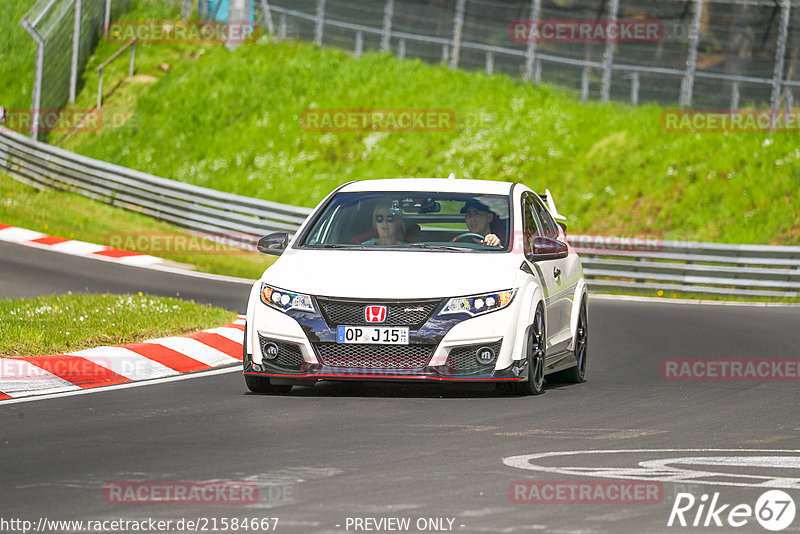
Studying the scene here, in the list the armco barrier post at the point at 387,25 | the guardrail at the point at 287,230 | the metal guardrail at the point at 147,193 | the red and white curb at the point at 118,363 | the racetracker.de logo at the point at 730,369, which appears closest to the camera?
the red and white curb at the point at 118,363

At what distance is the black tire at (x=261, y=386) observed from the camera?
10297mm

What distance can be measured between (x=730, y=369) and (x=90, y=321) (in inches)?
231

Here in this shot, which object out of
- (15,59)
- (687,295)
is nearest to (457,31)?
(687,295)

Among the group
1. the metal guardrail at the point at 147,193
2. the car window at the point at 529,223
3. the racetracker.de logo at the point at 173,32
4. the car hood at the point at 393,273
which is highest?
the racetracker.de logo at the point at 173,32

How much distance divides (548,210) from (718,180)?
17.1 metres

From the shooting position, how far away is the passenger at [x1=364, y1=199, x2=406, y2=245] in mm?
10742

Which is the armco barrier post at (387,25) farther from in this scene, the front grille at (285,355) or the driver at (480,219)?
the front grille at (285,355)

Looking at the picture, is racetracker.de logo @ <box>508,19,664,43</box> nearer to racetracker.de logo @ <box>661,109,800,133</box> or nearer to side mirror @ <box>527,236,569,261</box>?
racetracker.de logo @ <box>661,109,800,133</box>

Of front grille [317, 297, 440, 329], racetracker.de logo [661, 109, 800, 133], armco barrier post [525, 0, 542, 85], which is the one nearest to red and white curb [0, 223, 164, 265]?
armco barrier post [525, 0, 542, 85]

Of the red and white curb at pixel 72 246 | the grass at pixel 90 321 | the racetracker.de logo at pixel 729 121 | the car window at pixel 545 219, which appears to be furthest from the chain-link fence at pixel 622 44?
the car window at pixel 545 219

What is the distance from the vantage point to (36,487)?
21.5 ft

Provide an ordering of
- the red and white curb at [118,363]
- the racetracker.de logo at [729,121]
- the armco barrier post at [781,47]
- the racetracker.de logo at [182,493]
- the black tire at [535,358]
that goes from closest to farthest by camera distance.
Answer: the racetracker.de logo at [182,493] < the black tire at [535,358] < the red and white curb at [118,363] < the armco barrier post at [781,47] < the racetracker.de logo at [729,121]

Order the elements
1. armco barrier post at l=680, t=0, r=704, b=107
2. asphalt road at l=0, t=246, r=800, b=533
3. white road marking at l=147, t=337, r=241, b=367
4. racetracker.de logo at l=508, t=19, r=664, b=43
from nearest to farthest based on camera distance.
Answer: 1. asphalt road at l=0, t=246, r=800, b=533
2. white road marking at l=147, t=337, r=241, b=367
3. armco barrier post at l=680, t=0, r=704, b=107
4. racetracker.de logo at l=508, t=19, r=664, b=43

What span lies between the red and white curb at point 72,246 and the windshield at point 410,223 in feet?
42.7
